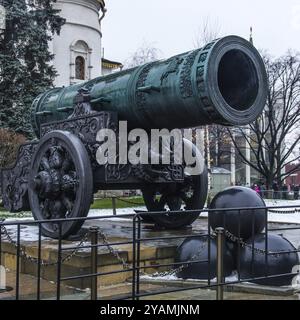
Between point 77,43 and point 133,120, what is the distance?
32.6m

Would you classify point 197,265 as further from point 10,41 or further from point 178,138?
point 10,41

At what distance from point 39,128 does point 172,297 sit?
4.82 m

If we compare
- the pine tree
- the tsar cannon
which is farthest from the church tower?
the tsar cannon

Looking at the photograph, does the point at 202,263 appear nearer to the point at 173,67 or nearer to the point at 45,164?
the point at 173,67

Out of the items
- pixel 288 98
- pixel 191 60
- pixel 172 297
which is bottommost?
pixel 172 297

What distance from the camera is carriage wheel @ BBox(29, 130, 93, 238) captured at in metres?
7.36

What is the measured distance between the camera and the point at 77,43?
1537 inches

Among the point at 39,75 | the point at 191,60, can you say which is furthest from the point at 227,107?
the point at 39,75

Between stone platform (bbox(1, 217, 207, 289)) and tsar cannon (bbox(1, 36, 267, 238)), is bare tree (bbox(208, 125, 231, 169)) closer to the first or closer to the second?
tsar cannon (bbox(1, 36, 267, 238))

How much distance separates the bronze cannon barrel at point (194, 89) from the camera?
6.35 meters

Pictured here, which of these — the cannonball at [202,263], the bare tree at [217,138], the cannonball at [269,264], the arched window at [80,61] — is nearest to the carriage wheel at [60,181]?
the cannonball at [202,263]

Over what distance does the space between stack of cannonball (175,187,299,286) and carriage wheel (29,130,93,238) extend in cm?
151
